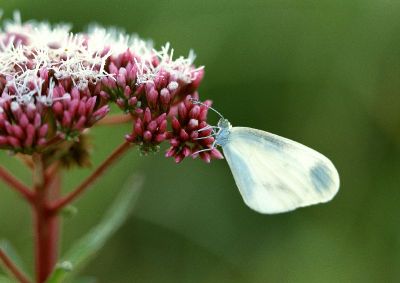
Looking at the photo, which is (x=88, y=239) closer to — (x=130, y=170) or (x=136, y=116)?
(x=136, y=116)

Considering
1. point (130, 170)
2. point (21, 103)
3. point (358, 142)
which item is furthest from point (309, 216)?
point (21, 103)

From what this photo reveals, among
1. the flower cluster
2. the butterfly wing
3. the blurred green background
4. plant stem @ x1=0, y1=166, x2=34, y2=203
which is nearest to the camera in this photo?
the flower cluster

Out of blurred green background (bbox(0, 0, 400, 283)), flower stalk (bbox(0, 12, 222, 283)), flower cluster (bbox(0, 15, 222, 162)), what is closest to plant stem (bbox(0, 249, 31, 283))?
flower stalk (bbox(0, 12, 222, 283))

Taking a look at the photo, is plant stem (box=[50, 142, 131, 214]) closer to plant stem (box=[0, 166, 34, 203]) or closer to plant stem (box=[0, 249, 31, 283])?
plant stem (box=[0, 166, 34, 203])

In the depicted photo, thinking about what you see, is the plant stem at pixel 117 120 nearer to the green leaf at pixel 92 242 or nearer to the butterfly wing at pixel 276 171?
the green leaf at pixel 92 242

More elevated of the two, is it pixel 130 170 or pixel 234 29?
pixel 234 29

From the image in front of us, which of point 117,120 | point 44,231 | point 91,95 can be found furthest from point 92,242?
point 91,95
